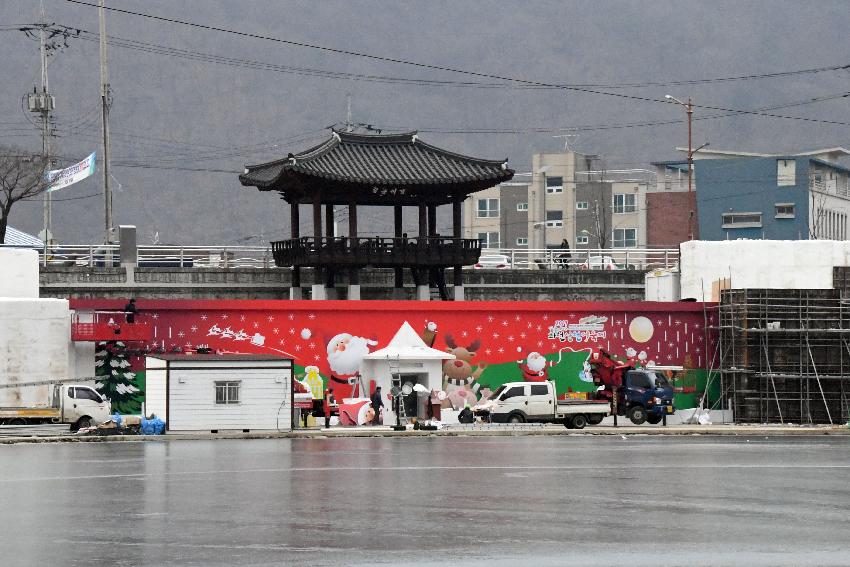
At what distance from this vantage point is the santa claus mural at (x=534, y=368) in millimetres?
53688

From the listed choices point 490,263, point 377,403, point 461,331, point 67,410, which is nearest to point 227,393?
point 67,410

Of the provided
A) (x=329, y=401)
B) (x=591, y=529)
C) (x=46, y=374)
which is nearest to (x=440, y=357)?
(x=329, y=401)

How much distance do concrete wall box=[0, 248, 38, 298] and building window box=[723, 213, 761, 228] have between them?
268 ft

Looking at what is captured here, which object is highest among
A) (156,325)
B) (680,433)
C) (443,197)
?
(443,197)

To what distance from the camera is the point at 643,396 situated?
49.6 m

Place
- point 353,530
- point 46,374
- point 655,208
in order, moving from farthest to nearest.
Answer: point 655,208 → point 46,374 → point 353,530

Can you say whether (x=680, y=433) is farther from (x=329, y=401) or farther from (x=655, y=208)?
(x=655, y=208)

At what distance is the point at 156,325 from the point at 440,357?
992 cm

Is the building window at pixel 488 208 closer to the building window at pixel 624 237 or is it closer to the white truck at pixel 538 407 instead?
the building window at pixel 624 237

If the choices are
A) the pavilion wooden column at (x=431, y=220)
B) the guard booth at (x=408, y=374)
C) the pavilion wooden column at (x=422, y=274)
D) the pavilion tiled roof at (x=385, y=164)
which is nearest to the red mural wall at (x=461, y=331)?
the guard booth at (x=408, y=374)

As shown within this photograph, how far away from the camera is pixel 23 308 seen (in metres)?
49.6

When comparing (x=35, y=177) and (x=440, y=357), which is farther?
(x=35, y=177)

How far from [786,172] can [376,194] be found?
6803 cm

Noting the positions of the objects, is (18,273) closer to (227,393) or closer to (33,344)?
(33,344)
